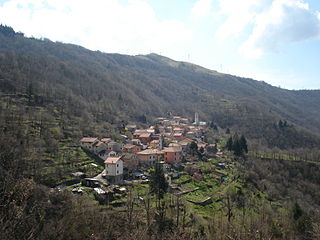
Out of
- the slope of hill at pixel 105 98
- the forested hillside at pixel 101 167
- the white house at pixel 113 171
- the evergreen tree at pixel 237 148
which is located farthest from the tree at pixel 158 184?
the evergreen tree at pixel 237 148

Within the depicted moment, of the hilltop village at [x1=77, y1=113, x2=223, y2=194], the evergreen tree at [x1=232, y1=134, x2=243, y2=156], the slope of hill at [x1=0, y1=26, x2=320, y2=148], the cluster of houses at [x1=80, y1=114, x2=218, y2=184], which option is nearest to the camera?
the hilltop village at [x1=77, y1=113, x2=223, y2=194]

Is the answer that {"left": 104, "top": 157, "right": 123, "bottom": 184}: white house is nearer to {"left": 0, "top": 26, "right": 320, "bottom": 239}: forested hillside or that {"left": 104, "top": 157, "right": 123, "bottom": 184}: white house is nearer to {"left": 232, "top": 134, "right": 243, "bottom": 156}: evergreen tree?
{"left": 0, "top": 26, "right": 320, "bottom": 239}: forested hillside

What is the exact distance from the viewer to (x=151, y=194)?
96.1ft

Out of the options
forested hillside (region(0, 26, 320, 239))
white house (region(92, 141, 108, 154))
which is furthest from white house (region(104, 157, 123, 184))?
white house (region(92, 141, 108, 154))

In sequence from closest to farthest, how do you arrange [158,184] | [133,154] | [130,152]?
1. [158,184]
2. [133,154]
3. [130,152]

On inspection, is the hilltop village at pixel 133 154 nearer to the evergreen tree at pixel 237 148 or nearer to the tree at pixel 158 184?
the evergreen tree at pixel 237 148

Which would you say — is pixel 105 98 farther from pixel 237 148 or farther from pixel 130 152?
pixel 237 148

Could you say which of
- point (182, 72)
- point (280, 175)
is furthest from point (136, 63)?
point (280, 175)

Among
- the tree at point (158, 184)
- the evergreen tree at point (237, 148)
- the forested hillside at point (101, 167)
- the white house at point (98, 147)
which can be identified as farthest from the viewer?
the evergreen tree at point (237, 148)

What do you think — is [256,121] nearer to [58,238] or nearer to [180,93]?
[180,93]

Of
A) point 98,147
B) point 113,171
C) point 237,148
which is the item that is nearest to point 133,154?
point 98,147

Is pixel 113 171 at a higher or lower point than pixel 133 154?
lower

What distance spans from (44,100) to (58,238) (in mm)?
50425

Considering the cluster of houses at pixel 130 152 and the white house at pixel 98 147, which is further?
the white house at pixel 98 147
